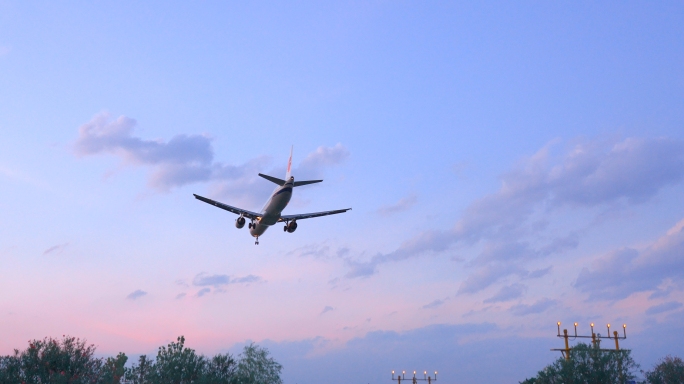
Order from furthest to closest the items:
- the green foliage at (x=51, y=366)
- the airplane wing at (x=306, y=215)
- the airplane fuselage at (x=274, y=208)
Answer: the airplane wing at (x=306, y=215), the airplane fuselage at (x=274, y=208), the green foliage at (x=51, y=366)

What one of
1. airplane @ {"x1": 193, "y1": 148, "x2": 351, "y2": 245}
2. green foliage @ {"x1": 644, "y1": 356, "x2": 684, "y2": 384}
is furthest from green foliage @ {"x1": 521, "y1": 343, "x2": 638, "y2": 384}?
airplane @ {"x1": 193, "y1": 148, "x2": 351, "y2": 245}

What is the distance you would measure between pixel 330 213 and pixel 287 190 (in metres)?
8.17

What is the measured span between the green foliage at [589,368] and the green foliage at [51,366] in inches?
1321

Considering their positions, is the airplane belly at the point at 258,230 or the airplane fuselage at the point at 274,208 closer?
the airplane fuselage at the point at 274,208

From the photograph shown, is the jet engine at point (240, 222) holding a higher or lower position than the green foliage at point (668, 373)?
higher

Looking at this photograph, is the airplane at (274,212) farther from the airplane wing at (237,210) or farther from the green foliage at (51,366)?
the green foliage at (51,366)

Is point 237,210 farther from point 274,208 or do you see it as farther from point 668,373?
point 668,373

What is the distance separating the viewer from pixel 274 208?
61.6 m

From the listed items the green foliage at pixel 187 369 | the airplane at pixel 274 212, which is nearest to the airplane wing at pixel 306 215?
the airplane at pixel 274 212

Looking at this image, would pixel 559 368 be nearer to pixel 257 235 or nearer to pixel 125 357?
pixel 257 235

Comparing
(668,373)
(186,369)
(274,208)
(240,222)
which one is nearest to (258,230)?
(240,222)

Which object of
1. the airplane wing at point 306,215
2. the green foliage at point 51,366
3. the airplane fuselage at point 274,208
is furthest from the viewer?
the airplane wing at point 306,215

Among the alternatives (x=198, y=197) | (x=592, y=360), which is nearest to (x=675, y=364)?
(x=592, y=360)

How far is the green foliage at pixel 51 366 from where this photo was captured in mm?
43875
